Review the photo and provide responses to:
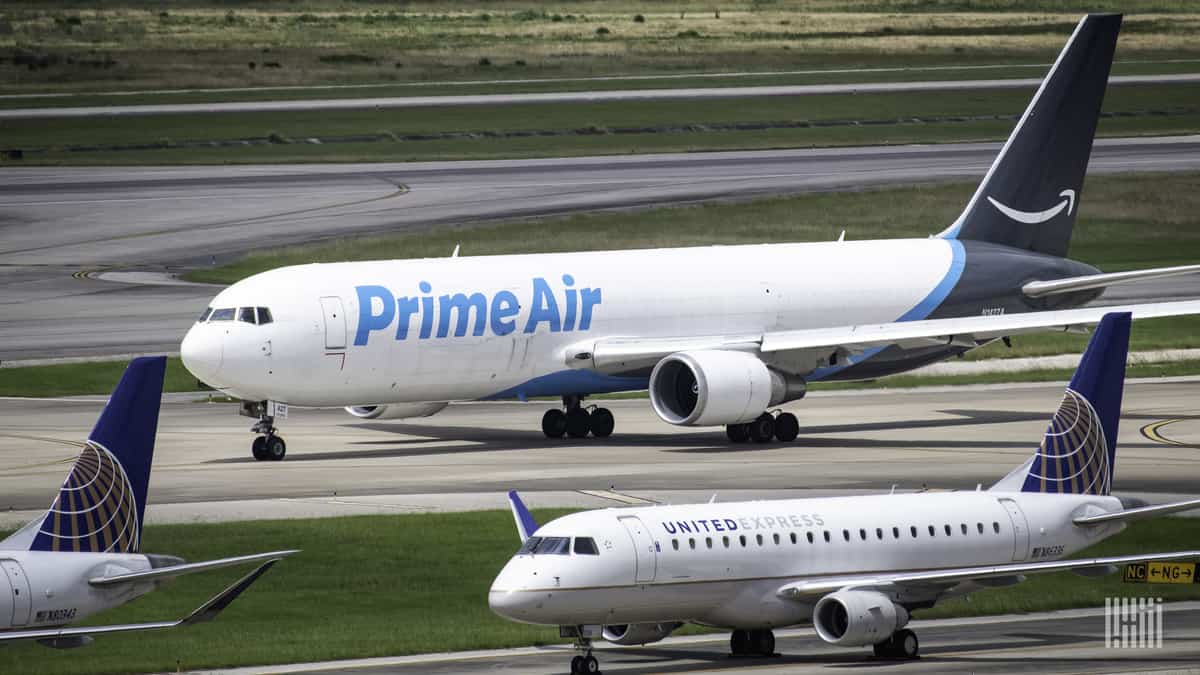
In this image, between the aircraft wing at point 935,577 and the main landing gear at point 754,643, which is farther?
the main landing gear at point 754,643

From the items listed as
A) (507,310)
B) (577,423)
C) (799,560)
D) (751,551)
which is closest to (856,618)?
(799,560)

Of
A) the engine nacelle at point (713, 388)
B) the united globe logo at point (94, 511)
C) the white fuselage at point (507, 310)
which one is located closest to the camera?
the united globe logo at point (94, 511)

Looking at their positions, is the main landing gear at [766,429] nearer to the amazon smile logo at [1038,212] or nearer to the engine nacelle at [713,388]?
the engine nacelle at [713,388]

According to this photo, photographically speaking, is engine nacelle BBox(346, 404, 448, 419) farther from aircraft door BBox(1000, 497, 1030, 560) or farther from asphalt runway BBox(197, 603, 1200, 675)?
aircraft door BBox(1000, 497, 1030, 560)

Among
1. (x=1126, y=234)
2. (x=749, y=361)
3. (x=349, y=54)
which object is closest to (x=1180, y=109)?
(x=1126, y=234)

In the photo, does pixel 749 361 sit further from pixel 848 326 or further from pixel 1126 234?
pixel 1126 234

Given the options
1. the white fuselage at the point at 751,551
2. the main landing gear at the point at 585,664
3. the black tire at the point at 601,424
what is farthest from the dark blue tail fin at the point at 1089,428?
the black tire at the point at 601,424

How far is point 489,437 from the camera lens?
200ft

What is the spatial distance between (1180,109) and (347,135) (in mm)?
53256

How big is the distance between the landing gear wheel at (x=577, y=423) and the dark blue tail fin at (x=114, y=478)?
30.4 m

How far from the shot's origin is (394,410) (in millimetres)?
60000

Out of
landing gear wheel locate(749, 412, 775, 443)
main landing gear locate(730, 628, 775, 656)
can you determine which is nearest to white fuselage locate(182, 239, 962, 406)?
landing gear wheel locate(749, 412, 775, 443)

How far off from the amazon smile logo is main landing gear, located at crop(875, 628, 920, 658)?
113 feet

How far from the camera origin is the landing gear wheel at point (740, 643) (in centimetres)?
3406
